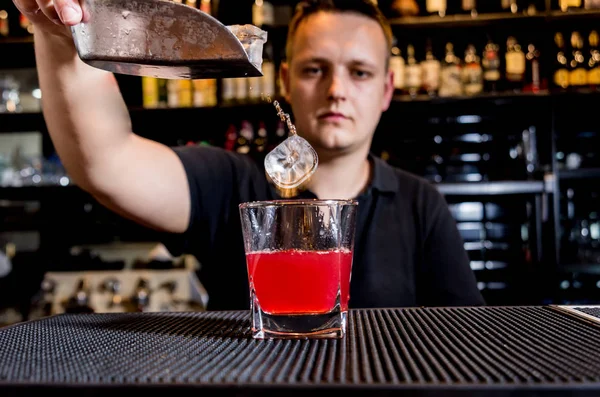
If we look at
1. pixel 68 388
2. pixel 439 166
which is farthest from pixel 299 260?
pixel 439 166

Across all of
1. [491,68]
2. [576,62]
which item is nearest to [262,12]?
[491,68]

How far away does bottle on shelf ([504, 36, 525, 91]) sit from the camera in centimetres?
286

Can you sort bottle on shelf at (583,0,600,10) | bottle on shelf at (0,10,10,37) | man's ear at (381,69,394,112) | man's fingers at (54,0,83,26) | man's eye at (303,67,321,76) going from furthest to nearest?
bottle on shelf at (0,10,10,37)
bottle on shelf at (583,0,600,10)
man's ear at (381,69,394,112)
man's eye at (303,67,321,76)
man's fingers at (54,0,83,26)

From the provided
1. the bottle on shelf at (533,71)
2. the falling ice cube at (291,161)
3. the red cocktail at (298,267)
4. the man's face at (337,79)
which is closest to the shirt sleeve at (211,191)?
the man's face at (337,79)

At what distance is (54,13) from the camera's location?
0.77 m

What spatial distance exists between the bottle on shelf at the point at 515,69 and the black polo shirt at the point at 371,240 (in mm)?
1510

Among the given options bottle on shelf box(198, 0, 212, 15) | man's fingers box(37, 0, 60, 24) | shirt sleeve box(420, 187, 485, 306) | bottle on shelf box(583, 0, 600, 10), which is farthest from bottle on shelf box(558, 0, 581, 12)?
man's fingers box(37, 0, 60, 24)

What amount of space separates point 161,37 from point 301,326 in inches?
14.4

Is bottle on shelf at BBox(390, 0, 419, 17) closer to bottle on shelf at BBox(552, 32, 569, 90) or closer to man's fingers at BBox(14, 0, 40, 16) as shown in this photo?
bottle on shelf at BBox(552, 32, 569, 90)

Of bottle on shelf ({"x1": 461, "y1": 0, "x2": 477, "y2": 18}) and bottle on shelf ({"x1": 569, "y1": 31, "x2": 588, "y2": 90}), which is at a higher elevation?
bottle on shelf ({"x1": 461, "y1": 0, "x2": 477, "y2": 18})

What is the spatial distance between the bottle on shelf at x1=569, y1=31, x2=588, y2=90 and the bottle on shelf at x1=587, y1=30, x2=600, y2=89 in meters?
0.03

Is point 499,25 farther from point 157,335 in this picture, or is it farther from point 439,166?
point 157,335

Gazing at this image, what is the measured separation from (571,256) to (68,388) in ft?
8.86

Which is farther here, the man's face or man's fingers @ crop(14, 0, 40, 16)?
the man's face
